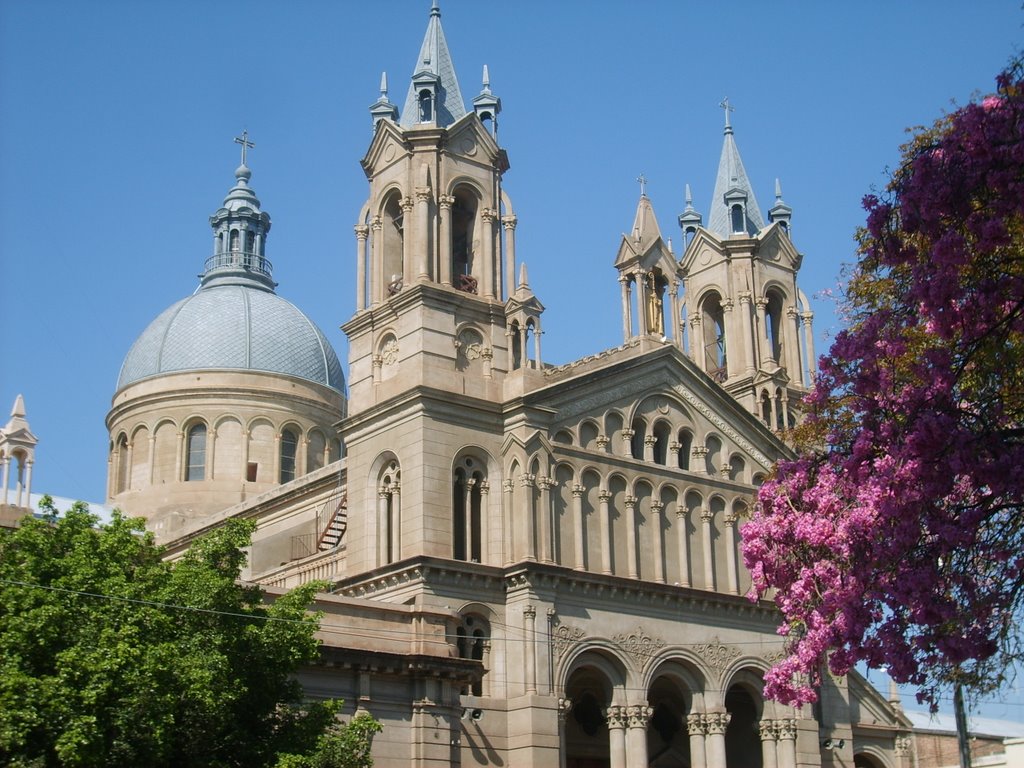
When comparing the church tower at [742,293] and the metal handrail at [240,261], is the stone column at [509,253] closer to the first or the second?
the church tower at [742,293]

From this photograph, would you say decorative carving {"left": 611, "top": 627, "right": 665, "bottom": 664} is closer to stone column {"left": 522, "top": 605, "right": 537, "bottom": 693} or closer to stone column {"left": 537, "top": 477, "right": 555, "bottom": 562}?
stone column {"left": 522, "top": 605, "right": 537, "bottom": 693}

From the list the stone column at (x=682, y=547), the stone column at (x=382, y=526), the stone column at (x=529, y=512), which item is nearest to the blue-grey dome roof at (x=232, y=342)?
the stone column at (x=382, y=526)

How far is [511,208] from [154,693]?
88.8 feet

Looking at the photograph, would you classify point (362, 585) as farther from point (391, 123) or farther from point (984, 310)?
point (984, 310)

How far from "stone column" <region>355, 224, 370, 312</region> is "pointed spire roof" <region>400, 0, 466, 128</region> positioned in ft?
12.8

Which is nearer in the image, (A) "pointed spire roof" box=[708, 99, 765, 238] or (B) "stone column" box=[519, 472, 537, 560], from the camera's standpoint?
(B) "stone column" box=[519, 472, 537, 560]

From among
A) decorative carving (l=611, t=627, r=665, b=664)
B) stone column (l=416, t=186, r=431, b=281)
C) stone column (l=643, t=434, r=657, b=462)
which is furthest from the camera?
stone column (l=643, t=434, r=657, b=462)

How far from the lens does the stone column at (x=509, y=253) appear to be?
49.5 metres

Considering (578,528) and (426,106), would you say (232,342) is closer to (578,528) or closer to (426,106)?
(426,106)

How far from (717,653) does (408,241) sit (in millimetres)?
17322

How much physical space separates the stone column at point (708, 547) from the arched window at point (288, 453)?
27083 mm

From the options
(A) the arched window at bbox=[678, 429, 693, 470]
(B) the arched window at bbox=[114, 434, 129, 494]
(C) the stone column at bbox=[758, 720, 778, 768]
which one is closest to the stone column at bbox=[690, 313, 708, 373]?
(A) the arched window at bbox=[678, 429, 693, 470]

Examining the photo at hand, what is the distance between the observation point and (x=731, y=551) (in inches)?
2031

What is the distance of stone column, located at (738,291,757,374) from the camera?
58.1m
